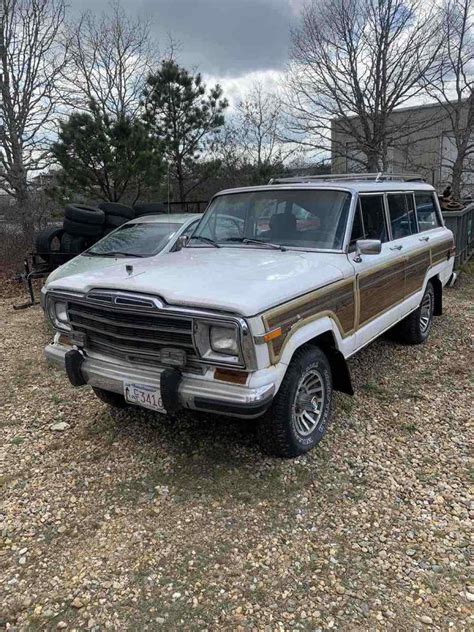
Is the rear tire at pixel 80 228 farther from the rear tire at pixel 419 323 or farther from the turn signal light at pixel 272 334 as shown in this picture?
the turn signal light at pixel 272 334

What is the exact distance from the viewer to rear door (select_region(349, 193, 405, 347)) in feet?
12.6

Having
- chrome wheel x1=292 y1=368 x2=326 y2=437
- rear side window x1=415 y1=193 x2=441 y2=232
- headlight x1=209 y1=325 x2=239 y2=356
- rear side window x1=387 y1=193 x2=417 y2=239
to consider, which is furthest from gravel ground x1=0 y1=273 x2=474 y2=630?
rear side window x1=415 y1=193 x2=441 y2=232

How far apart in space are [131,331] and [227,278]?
28.0 inches

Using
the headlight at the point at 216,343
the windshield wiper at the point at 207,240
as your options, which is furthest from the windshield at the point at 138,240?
the headlight at the point at 216,343

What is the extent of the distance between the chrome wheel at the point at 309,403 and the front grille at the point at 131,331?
836 mm

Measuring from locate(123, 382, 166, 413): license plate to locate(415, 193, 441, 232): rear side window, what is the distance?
3.89 metres

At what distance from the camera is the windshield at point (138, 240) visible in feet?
21.6

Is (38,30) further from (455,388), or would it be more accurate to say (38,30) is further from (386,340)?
(455,388)

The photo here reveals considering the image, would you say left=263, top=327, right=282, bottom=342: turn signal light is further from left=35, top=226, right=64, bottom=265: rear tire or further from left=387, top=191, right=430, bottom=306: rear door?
left=35, top=226, right=64, bottom=265: rear tire

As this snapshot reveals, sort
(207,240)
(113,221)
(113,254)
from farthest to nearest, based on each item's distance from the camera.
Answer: (113,221) → (113,254) → (207,240)

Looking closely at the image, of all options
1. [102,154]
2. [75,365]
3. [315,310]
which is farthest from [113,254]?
[102,154]

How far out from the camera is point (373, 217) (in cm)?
425

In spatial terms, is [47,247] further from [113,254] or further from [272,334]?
[272,334]

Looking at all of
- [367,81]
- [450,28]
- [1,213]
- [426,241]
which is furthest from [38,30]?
[426,241]
